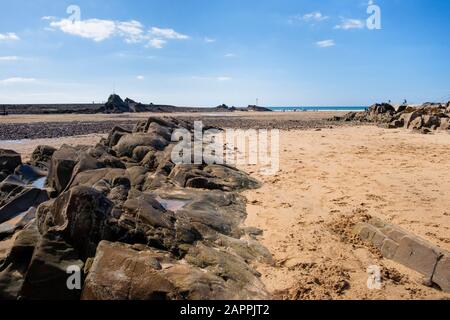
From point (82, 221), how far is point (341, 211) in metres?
4.10

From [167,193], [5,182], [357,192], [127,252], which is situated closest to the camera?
[127,252]

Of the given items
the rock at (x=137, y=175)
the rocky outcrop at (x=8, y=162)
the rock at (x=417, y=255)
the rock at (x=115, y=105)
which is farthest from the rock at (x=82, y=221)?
the rock at (x=115, y=105)

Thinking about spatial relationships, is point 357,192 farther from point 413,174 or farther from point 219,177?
point 219,177

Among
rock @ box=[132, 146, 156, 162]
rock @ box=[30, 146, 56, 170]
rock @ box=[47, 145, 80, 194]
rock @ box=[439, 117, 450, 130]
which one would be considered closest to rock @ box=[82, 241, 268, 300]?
rock @ box=[47, 145, 80, 194]

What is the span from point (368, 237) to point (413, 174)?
448 centimetres

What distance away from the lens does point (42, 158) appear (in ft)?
35.2

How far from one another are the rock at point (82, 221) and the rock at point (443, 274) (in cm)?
356

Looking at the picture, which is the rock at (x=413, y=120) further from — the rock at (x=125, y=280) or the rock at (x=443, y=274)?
the rock at (x=125, y=280)

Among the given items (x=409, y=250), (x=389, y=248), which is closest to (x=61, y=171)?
(x=389, y=248)

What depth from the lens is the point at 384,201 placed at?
22.2 ft

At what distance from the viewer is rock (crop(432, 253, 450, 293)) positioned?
12.9 ft

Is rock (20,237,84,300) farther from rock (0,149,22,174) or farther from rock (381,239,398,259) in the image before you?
rock (0,149,22,174)

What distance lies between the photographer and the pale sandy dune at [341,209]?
4.06 meters
